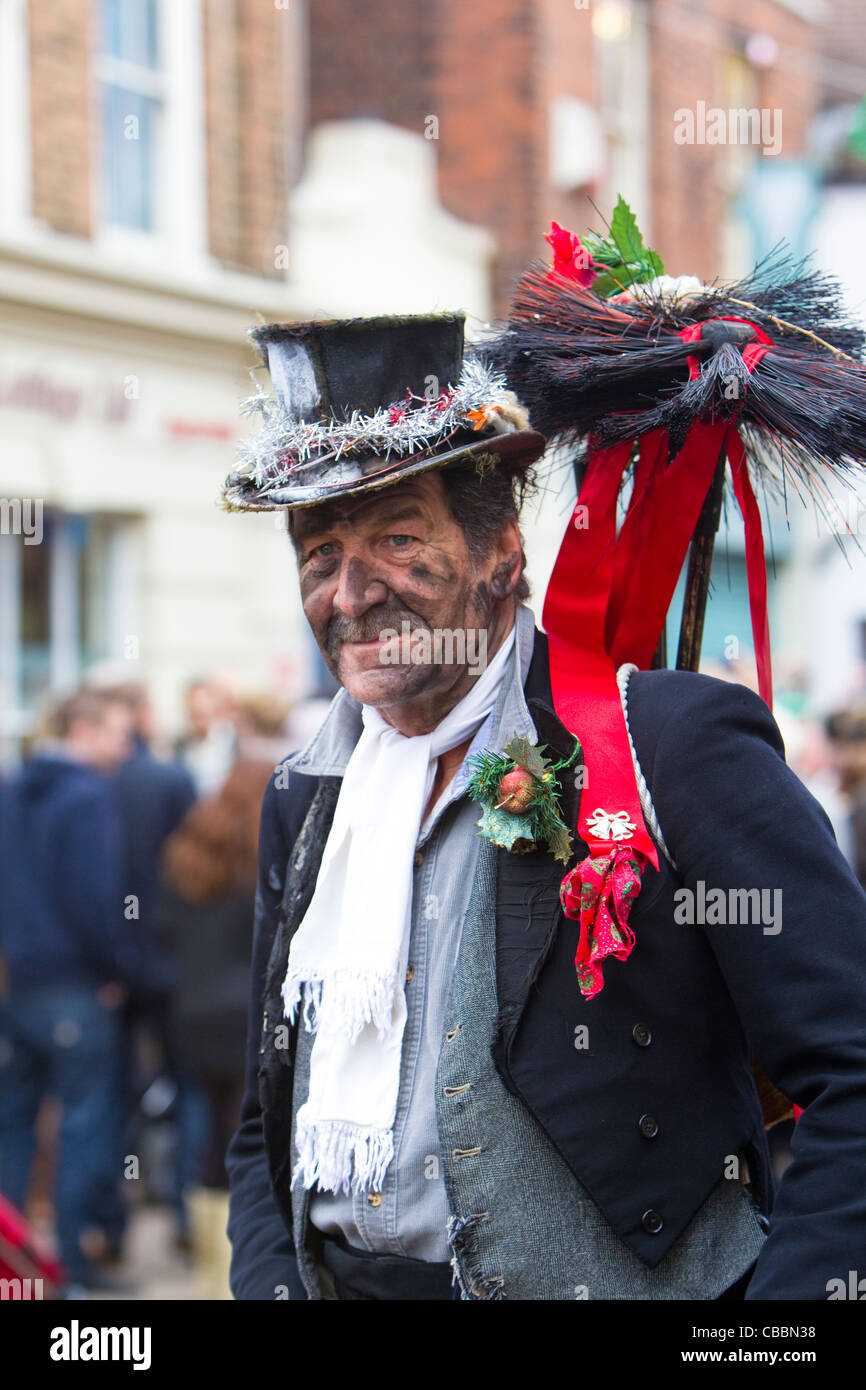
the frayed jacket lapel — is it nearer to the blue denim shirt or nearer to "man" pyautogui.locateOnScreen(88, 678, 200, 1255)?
the blue denim shirt

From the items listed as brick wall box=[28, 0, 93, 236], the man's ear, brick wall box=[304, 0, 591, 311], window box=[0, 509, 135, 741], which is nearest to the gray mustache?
the man's ear

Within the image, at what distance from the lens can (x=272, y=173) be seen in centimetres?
1166

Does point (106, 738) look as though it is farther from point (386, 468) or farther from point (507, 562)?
point (386, 468)

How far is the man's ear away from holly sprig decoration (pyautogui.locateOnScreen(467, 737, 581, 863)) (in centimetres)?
24

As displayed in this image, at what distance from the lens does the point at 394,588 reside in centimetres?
213

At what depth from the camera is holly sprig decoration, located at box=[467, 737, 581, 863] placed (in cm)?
202

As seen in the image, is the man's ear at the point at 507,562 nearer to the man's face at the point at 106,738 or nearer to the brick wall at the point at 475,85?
the man's face at the point at 106,738

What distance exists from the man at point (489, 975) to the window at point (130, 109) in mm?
8991

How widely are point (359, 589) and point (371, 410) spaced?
0.24m

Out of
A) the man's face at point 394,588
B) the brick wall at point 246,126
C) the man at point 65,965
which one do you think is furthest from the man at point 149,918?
the brick wall at point 246,126

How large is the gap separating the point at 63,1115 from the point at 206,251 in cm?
687

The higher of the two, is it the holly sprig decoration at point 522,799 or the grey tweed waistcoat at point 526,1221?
the holly sprig decoration at point 522,799

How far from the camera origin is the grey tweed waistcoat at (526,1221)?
1941 millimetres

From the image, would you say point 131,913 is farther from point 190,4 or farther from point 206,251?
point 190,4
